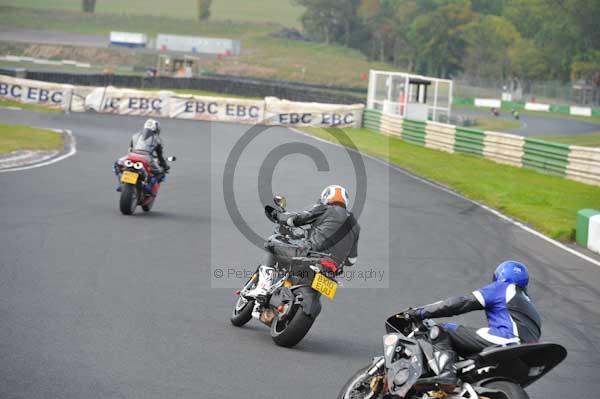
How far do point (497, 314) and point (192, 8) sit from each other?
5740 inches

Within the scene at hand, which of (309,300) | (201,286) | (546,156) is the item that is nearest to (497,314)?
(309,300)

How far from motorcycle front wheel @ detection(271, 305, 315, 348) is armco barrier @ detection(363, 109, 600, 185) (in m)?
17.7

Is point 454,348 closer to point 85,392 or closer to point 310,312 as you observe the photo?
point 310,312

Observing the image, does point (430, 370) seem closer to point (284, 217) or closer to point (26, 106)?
point (284, 217)

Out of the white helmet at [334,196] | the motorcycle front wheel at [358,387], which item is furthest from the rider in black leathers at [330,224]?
the motorcycle front wheel at [358,387]

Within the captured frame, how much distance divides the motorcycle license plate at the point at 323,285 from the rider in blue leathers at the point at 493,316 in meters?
1.75

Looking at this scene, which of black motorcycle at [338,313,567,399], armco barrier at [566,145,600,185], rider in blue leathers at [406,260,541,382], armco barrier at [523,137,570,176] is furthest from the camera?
armco barrier at [523,137,570,176]

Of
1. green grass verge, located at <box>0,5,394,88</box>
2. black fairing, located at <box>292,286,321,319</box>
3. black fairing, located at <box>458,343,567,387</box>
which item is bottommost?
black fairing, located at <box>292,286,321,319</box>

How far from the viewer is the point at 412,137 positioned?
36.1 meters

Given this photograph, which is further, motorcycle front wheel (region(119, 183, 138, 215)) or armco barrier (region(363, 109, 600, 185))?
armco barrier (region(363, 109, 600, 185))

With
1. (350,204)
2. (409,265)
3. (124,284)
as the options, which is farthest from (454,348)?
(350,204)

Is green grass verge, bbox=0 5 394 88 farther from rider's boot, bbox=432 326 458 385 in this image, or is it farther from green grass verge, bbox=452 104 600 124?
rider's boot, bbox=432 326 458 385

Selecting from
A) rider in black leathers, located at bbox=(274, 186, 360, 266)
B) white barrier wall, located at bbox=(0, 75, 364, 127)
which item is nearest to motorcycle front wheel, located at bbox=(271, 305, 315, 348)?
rider in black leathers, located at bbox=(274, 186, 360, 266)

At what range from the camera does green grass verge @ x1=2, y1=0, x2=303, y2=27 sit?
139000mm
